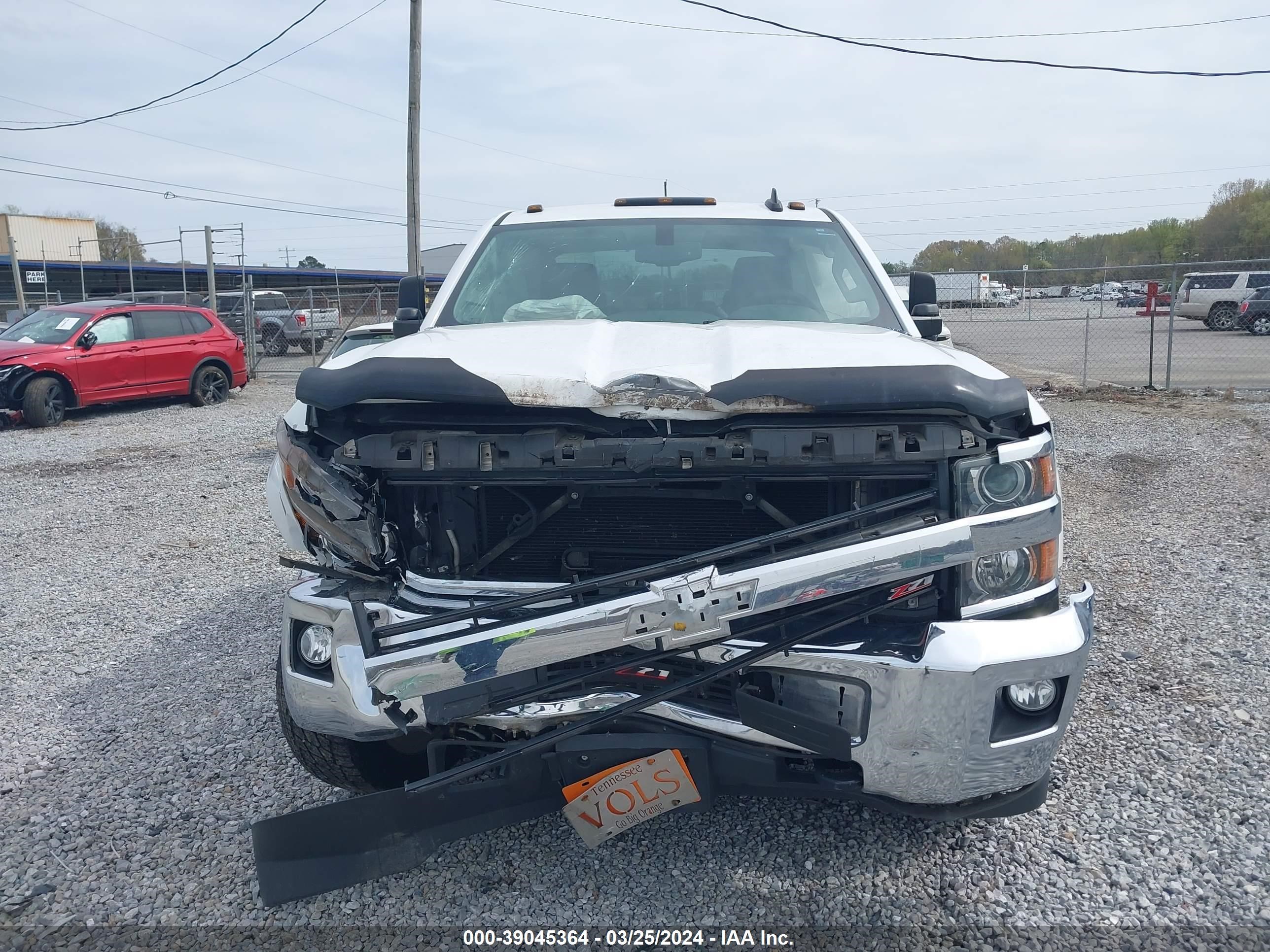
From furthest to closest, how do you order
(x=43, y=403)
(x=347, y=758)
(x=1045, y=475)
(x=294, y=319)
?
(x=294, y=319), (x=43, y=403), (x=347, y=758), (x=1045, y=475)

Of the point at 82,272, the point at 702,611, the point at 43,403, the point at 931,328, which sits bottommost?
the point at 43,403

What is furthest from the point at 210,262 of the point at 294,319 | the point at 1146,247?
the point at 1146,247

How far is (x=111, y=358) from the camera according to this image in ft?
45.9

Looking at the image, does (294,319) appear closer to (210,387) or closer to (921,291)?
(210,387)

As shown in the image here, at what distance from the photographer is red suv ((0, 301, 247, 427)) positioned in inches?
514

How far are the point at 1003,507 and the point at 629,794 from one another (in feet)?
3.92

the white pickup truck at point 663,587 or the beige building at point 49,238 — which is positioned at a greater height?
the beige building at point 49,238

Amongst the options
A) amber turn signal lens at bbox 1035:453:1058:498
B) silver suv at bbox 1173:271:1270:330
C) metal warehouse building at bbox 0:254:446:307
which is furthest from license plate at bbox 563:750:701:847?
metal warehouse building at bbox 0:254:446:307

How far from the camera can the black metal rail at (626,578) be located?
7.54 feet

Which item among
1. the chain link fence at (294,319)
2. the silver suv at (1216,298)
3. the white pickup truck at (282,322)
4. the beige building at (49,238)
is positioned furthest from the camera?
the beige building at (49,238)

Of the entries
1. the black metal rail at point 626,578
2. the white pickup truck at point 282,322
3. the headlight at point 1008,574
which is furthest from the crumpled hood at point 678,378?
the white pickup truck at point 282,322

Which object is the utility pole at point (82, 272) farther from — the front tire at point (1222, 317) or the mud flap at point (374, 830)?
the front tire at point (1222, 317)

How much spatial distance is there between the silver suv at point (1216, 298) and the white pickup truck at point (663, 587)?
2422 centimetres

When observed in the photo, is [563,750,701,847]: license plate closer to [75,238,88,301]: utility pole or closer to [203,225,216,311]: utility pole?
[203,225,216,311]: utility pole
